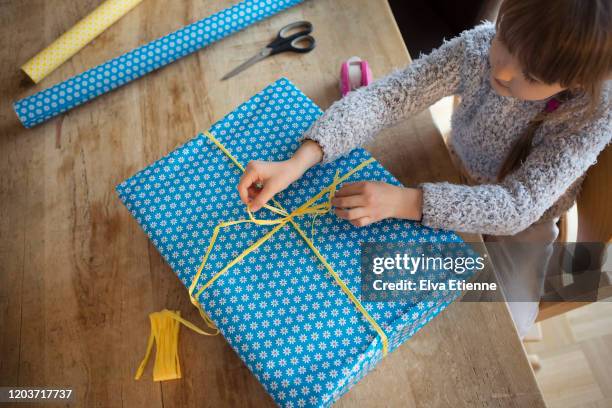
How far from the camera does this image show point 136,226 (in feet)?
2.60

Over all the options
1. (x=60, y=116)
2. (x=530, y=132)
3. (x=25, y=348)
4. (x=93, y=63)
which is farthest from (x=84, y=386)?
(x=530, y=132)

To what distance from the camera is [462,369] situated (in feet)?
2.15

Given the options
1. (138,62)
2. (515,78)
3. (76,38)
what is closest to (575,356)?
(515,78)

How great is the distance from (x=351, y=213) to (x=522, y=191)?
0.26 meters

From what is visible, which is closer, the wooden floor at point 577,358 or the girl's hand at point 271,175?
the girl's hand at point 271,175

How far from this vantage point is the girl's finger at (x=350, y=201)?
0.60m

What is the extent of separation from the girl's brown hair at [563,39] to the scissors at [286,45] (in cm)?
41

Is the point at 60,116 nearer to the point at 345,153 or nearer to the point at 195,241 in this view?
the point at 195,241

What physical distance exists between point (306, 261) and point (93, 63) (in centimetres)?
66

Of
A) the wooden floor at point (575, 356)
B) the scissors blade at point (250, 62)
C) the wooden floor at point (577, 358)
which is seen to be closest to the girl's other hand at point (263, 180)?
the scissors blade at point (250, 62)

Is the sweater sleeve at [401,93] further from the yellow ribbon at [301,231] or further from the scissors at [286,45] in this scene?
the scissors at [286,45]

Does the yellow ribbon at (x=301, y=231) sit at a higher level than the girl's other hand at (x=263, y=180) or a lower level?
lower

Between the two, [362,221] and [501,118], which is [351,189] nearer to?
[362,221]

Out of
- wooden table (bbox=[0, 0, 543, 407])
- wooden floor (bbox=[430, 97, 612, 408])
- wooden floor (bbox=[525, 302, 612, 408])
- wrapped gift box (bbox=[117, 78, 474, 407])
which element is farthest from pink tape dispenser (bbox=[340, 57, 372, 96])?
wooden floor (bbox=[525, 302, 612, 408])
